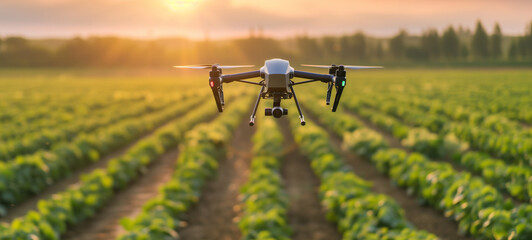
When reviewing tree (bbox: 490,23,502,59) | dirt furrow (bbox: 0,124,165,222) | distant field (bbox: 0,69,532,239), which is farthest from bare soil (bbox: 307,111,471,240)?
Answer: dirt furrow (bbox: 0,124,165,222)

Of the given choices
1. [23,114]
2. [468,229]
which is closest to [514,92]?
[468,229]

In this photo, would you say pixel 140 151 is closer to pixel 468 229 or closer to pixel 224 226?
pixel 224 226

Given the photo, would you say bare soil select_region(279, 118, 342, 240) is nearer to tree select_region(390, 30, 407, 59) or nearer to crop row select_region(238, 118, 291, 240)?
crop row select_region(238, 118, 291, 240)

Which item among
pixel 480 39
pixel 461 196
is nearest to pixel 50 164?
pixel 461 196

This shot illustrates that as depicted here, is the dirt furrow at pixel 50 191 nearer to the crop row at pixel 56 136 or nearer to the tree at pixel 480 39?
the crop row at pixel 56 136

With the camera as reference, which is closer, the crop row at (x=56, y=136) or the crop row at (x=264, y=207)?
the crop row at (x=264, y=207)

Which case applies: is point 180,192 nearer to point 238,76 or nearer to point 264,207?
point 264,207

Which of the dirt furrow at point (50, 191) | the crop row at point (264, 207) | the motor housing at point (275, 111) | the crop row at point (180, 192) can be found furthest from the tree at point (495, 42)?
the dirt furrow at point (50, 191)
